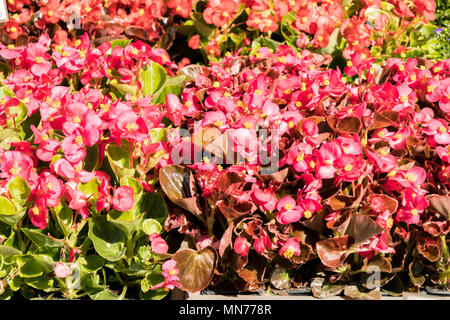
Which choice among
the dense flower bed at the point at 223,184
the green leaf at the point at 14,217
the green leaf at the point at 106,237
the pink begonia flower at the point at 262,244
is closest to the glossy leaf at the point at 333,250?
the dense flower bed at the point at 223,184

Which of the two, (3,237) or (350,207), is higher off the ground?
(350,207)

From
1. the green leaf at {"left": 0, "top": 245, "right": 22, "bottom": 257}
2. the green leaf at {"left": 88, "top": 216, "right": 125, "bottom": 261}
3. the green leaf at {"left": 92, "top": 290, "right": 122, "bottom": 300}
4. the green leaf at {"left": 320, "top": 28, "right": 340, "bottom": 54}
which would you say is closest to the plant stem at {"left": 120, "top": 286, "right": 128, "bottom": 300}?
the green leaf at {"left": 92, "top": 290, "right": 122, "bottom": 300}

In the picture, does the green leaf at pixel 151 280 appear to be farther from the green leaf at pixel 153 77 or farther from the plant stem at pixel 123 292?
the green leaf at pixel 153 77

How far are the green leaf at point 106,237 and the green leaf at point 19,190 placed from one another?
6.4 inches

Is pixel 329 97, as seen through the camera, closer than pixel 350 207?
No

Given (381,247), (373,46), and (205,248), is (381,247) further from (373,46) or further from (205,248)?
(373,46)

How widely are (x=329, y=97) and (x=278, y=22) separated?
2.25ft

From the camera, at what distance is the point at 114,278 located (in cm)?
134

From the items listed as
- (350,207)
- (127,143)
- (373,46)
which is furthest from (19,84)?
(373,46)

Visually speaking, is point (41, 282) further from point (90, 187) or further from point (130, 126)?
point (130, 126)

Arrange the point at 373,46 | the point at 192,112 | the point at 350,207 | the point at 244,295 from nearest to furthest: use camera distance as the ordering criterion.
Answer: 1. the point at 350,207
2. the point at 244,295
3. the point at 192,112
4. the point at 373,46

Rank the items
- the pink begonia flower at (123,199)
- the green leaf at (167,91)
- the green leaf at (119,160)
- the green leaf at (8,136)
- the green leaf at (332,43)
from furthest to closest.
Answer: the green leaf at (332,43) → the green leaf at (167,91) → the green leaf at (8,136) → the green leaf at (119,160) → the pink begonia flower at (123,199)

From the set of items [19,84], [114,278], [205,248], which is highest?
[19,84]

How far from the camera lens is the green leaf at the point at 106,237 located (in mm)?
1185
